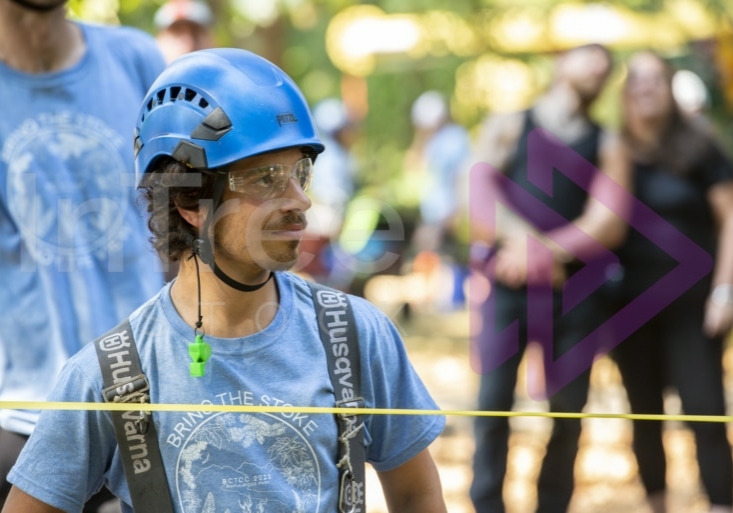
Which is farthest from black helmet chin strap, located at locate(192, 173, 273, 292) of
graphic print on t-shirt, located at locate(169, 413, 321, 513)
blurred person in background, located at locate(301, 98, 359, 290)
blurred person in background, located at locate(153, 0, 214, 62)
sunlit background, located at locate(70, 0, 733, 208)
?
sunlit background, located at locate(70, 0, 733, 208)

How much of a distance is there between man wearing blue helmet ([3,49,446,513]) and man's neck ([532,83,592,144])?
10.3ft

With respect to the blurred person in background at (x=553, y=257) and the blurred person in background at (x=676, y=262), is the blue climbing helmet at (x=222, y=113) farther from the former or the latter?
the blurred person in background at (x=676, y=262)

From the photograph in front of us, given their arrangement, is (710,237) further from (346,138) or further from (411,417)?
(346,138)

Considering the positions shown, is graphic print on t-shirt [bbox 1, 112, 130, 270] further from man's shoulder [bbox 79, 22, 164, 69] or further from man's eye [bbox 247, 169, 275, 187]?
man's eye [bbox 247, 169, 275, 187]

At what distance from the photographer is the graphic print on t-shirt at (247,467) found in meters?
2.34

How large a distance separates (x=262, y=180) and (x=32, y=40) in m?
1.22

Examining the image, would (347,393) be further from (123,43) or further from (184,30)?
(184,30)

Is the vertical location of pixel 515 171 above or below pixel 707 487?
above

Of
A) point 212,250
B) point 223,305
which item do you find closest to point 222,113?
point 212,250

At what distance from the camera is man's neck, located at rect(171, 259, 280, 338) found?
97.0 inches

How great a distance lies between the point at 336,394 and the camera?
2.41 metres

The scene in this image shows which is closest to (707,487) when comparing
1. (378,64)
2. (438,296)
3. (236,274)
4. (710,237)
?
(710,237)

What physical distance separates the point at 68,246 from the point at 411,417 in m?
1.32

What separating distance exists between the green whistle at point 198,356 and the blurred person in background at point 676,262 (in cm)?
342
